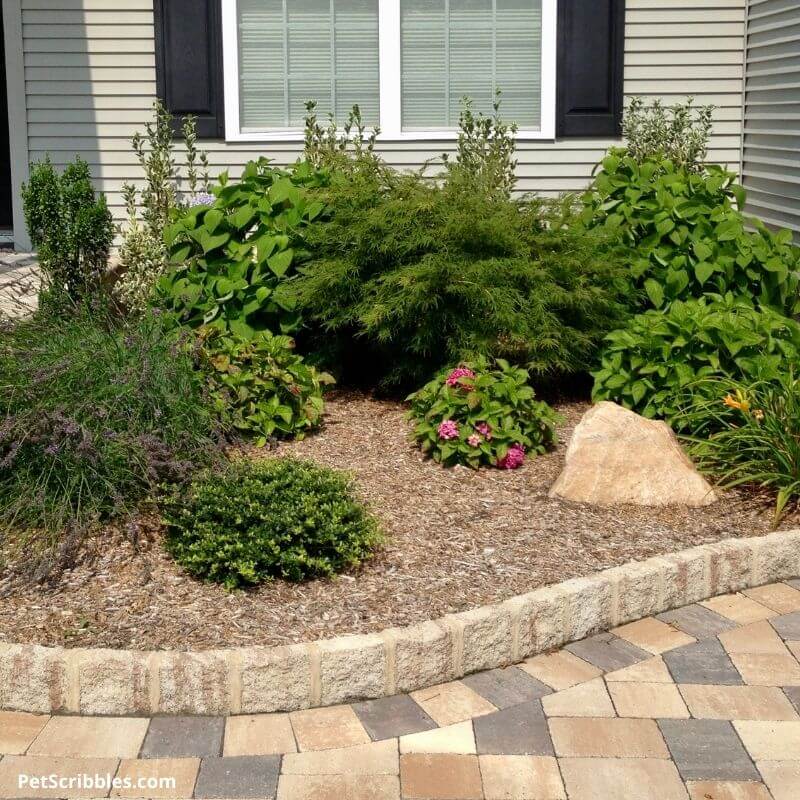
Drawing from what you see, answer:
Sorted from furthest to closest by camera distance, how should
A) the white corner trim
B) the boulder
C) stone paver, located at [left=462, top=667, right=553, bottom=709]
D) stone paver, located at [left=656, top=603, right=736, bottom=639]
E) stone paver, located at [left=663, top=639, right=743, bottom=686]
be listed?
the white corner trim, the boulder, stone paver, located at [left=656, top=603, right=736, bottom=639], stone paver, located at [left=663, top=639, right=743, bottom=686], stone paver, located at [left=462, top=667, right=553, bottom=709]

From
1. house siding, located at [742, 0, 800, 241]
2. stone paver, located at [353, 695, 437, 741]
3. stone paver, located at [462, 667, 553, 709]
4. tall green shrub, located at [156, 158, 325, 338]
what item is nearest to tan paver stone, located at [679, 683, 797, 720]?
stone paver, located at [462, 667, 553, 709]

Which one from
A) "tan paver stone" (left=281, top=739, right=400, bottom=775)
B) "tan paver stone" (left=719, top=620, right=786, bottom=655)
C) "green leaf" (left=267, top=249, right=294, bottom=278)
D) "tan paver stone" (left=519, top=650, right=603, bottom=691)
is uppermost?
"green leaf" (left=267, top=249, right=294, bottom=278)

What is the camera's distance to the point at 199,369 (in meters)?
4.88

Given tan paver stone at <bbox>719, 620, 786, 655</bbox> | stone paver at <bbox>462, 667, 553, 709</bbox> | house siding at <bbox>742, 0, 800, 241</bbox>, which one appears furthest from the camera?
house siding at <bbox>742, 0, 800, 241</bbox>

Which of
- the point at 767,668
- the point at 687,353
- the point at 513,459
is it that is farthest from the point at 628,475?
the point at 767,668

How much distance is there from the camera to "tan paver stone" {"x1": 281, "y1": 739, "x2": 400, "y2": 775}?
287 cm

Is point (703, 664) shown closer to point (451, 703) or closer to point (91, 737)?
point (451, 703)

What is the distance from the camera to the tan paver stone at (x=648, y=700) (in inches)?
124

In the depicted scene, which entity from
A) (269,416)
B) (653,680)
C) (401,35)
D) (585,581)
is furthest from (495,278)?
(401,35)

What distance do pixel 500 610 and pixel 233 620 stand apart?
78 centimetres

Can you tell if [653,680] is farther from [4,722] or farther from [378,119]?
[378,119]

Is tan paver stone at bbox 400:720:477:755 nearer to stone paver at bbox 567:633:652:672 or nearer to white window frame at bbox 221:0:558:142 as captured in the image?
stone paver at bbox 567:633:652:672

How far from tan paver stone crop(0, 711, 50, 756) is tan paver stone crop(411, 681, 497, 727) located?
1.02 m

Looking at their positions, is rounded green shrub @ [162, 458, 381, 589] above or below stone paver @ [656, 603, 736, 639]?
above
